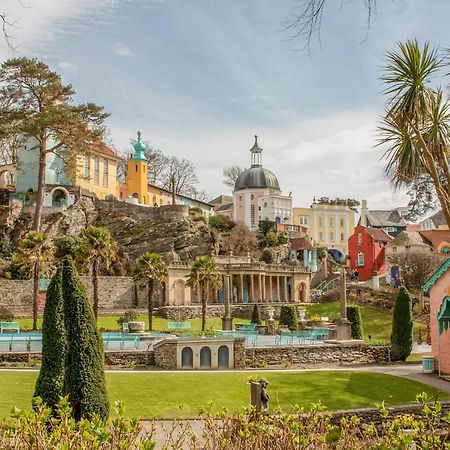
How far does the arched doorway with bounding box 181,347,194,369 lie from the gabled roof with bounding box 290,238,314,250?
5310 centimetres

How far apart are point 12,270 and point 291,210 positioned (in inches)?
2058

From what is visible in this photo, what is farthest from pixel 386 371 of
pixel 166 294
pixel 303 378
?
pixel 166 294

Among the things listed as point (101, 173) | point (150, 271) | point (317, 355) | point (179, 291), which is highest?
point (101, 173)

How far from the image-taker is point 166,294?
57.3 meters

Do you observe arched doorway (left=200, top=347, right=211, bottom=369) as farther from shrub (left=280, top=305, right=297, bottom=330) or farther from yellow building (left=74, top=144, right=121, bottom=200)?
yellow building (left=74, top=144, right=121, bottom=200)

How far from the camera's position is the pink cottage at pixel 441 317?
27.4 m

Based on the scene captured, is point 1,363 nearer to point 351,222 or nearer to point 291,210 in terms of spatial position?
point 291,210

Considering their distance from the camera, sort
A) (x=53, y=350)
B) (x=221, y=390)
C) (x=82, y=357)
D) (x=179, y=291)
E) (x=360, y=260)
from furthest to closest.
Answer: (x=360, y=260) < (x=179, y=291) < (x=221, y=390) < (x=53, y=350) < (x=82, y=357)

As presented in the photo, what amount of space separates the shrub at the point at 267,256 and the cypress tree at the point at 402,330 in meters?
39.8

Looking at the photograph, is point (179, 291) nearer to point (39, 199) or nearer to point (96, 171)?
point (39, 199)

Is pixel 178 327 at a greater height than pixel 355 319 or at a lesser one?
lesser

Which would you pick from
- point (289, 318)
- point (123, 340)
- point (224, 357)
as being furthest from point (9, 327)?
point (289, 318)

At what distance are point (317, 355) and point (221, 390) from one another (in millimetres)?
11306

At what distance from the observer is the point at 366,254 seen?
74.6 meters
